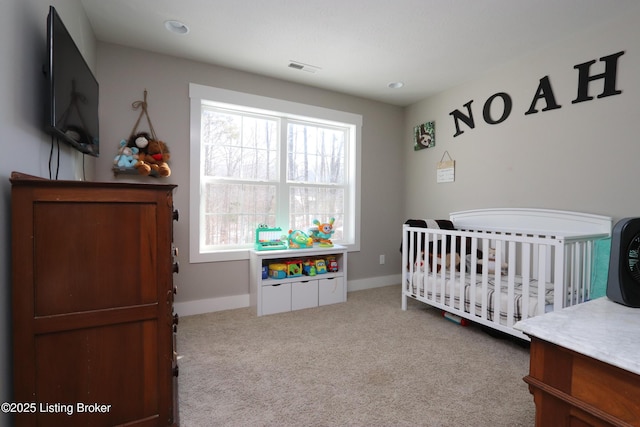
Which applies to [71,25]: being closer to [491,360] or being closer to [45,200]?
[45,200]

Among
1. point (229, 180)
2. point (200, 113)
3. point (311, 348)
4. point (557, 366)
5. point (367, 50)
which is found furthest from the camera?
point (229, 180)

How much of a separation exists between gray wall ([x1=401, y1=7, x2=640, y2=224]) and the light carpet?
4.11 feet

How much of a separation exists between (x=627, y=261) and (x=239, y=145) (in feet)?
9.09

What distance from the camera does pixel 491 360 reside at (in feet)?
5.98

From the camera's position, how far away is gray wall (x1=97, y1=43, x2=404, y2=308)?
2316 mm

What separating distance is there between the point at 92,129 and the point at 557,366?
7.41ft

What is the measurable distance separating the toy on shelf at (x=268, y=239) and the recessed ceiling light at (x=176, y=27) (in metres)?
1.69

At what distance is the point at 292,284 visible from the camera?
8.91 feet

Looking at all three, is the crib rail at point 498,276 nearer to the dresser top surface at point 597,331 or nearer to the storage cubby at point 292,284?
the storage cubby at point 292,284

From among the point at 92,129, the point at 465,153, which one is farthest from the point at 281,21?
the point at 465,153

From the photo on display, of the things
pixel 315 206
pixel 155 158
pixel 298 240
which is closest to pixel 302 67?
pixel 315 206

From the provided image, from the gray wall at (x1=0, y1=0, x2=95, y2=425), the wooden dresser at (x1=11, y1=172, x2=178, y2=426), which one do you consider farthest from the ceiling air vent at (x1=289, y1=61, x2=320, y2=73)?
the wooden dresser at (x1=11, y1=172, x2=178, y2=426)

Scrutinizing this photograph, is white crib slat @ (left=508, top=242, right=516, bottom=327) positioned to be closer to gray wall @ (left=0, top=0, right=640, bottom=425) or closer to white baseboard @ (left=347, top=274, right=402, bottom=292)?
gray wall @ (left=0, top=0, right=640, bottom=425)

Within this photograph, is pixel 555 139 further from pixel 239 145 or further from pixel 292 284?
pixel 239 145
